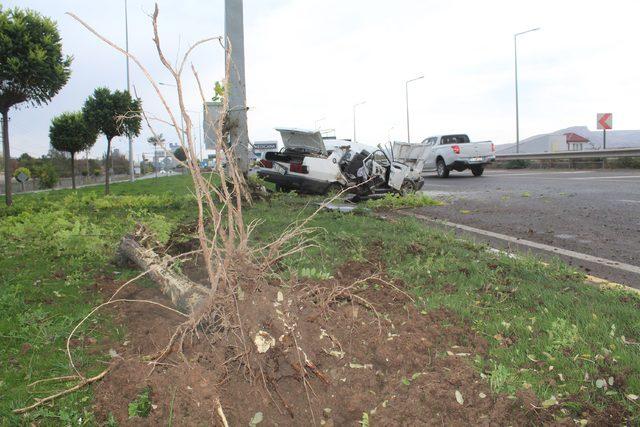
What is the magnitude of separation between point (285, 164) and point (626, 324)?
446 inches

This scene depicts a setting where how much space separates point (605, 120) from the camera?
2402 centimetres

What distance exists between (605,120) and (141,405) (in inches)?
1058

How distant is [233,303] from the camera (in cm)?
264

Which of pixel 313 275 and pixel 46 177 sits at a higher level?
pixel 46 177

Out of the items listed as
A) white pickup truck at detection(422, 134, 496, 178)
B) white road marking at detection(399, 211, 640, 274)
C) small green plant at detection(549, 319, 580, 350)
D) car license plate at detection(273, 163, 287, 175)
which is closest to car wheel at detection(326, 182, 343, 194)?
car license plate at detection(273, 163, 287, 175)

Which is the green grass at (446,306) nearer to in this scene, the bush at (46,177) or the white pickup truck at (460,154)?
the white pickup truck at (460,154)

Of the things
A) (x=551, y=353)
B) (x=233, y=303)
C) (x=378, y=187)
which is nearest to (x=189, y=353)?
(x=233, y=303)

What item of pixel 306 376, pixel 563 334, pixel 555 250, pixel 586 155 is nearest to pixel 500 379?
pixel 563 334

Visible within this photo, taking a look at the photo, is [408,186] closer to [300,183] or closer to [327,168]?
[327,168]

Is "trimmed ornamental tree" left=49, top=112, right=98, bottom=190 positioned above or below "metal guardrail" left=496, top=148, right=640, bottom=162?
above

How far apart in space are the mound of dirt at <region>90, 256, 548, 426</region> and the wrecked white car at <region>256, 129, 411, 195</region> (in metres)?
9.73

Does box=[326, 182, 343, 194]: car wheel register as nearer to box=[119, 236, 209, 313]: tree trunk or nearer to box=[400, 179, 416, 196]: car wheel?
box=[400, 179, 416, 196]: car wheel

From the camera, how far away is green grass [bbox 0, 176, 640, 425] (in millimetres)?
2482

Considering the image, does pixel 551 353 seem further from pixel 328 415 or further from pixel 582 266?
pixel 582 266
